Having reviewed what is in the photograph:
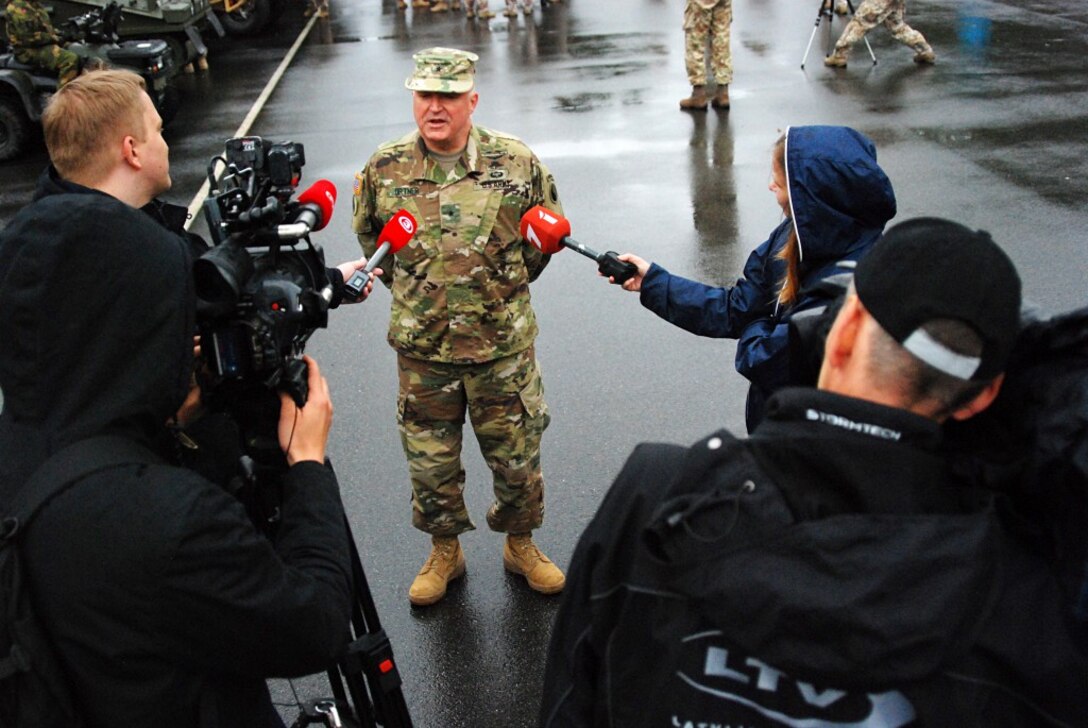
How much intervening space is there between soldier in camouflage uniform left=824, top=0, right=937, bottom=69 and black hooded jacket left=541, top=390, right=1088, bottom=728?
40.6ft

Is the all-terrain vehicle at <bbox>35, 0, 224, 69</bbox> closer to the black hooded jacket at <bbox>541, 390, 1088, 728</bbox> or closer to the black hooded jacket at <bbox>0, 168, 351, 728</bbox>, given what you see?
the black hooded jacket at <bbox>0, 168, 351, 728</bbox>

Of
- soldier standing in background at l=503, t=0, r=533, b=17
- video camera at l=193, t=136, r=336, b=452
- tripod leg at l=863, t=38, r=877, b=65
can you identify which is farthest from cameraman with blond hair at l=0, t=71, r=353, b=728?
soldier standing in background at l=503, t=0, r=533, b=17

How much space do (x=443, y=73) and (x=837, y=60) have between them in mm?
10245

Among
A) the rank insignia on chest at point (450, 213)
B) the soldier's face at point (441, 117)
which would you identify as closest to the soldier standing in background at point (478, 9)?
the soldier's face at point (441, 117)

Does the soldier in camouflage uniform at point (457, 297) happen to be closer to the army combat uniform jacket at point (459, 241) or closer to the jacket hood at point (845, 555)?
the army combat uniform jacket at point (459, 241)

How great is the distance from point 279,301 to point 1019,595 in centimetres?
156

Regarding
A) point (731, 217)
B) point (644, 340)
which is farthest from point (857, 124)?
point (644, 340)

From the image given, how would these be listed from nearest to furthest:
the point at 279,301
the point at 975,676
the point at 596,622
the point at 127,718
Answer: the point at 975,676, the point at 596,622, the point at 127,718, the point at 279,301

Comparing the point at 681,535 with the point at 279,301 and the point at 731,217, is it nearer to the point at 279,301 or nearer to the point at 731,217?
the point at 279,301

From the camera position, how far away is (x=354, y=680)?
8.91 ft

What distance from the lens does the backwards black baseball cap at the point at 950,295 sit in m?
1.62

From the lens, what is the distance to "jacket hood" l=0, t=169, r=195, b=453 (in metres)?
2.03

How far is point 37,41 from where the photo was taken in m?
10.8

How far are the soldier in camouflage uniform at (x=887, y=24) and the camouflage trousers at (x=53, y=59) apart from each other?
8.42 meters
